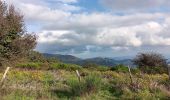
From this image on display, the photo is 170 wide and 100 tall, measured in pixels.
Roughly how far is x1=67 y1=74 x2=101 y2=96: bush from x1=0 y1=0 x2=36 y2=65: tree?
734 inches

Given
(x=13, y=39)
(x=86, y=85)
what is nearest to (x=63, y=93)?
(x=86, y=85)

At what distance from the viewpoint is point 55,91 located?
20.8 m

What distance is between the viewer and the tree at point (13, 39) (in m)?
38.6

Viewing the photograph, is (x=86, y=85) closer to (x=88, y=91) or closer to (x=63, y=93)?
(x=88, y=91)

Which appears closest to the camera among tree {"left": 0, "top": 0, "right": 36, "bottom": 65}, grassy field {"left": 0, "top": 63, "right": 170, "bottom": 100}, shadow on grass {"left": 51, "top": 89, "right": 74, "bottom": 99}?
grassy field {"left": 0, "top": 63, "right": 170, "bottom": 100}

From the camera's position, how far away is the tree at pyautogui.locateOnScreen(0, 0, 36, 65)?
38594 mm

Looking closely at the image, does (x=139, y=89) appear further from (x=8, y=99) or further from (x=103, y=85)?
(x=8, y=99)

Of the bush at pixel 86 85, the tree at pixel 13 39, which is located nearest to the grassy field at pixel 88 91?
the bush at pixel 86 85

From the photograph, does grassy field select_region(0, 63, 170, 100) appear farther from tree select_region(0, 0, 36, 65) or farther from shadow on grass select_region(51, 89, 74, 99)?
tree select_region(0, 0, 36, 65)

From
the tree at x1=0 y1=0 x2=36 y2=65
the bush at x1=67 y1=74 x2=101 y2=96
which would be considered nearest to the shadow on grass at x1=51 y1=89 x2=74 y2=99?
the bush at x1=67 y1=74 x2=101 y2=96

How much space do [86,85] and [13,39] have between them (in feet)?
66.6

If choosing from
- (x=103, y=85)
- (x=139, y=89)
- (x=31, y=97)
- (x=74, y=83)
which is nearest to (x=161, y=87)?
(x=139, y=89)

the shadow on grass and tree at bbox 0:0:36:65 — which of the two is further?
tree at bbox 0:0:36:65

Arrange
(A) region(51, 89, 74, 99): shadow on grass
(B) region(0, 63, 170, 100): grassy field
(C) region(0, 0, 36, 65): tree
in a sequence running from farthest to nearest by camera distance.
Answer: (C) region(0, 0, 36, 65): tree → (A) region(51, 89, 74, 99): shadow on grass → (B) region(0, 63, 170, 100): grassy field
